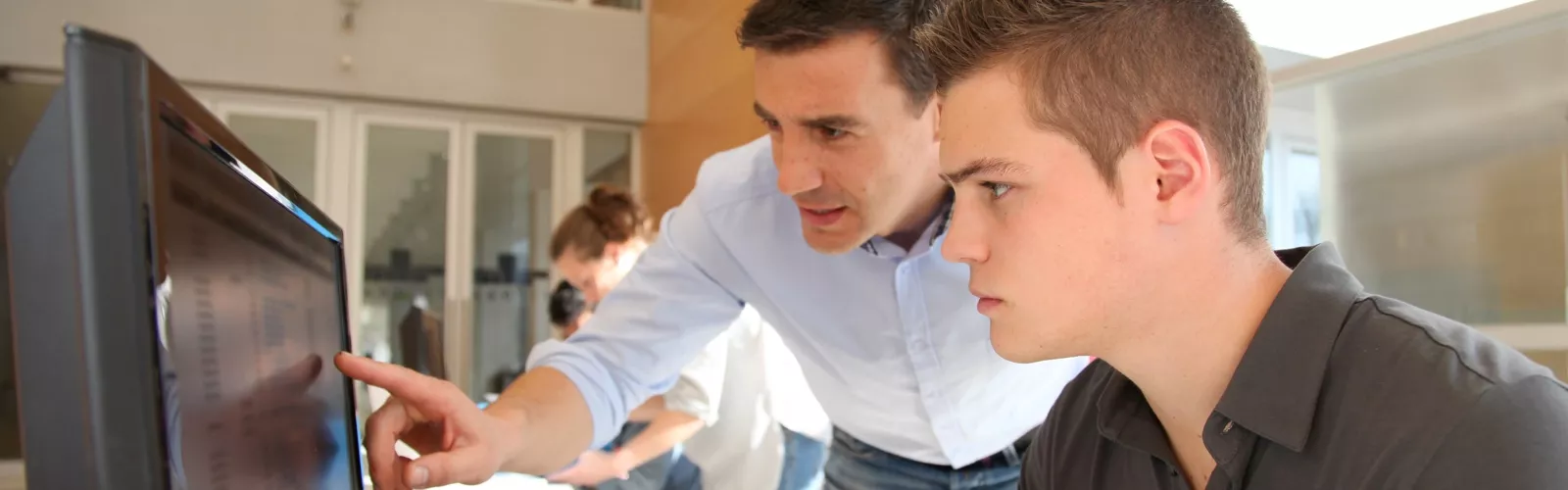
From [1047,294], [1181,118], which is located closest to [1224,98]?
[1181,118]

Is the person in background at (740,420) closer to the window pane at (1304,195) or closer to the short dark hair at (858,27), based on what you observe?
the window pane at (1304,195)

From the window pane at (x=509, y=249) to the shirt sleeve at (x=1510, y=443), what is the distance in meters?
4.27

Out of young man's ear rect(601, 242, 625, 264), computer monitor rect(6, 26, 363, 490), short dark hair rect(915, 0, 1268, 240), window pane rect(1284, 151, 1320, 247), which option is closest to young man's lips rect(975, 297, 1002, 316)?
short dark hair rect(915, 0, 1268, 240)

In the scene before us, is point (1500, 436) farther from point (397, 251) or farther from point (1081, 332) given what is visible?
point (397, 251)

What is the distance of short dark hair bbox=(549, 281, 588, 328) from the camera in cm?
287

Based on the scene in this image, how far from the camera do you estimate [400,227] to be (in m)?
4.56

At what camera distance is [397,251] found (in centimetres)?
453

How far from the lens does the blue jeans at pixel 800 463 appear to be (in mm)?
2203

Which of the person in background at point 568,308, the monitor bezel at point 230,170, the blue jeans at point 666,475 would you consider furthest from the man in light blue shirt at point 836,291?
Answer: the person in background at point 568,308

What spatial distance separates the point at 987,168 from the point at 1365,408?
0.31 metres

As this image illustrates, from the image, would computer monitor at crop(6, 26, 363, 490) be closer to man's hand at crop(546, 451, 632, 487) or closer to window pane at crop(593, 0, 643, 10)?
man's hand at crop(546, 451, 632, 487)

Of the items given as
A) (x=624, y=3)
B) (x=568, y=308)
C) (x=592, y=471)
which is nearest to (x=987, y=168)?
(x=592, y=471)

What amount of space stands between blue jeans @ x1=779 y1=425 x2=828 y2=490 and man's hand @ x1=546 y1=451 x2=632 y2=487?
0.34 metres

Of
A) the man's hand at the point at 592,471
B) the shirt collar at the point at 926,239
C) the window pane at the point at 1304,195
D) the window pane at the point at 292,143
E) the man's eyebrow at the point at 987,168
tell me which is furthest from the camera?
the window pane at the point at 292,143
